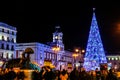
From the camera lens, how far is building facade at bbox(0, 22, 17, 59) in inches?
3145

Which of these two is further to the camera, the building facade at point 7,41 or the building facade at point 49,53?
the building facade at point 49,53

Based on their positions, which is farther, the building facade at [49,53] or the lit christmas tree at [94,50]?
the building facade at [49,53]

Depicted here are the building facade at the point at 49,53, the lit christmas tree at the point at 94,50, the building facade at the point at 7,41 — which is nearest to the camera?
the lit christmas tree at the point at 94,50

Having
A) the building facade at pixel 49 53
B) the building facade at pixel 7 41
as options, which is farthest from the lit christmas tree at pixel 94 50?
the building facade at pixel 7 41

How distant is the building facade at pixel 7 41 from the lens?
7988 cm

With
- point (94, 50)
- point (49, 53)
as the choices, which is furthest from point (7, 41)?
point (49, 53)

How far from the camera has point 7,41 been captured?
8181 cm

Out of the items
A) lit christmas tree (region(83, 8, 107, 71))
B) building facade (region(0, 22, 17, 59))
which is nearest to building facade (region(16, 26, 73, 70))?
building facade (region(0, 22, 17, 59))

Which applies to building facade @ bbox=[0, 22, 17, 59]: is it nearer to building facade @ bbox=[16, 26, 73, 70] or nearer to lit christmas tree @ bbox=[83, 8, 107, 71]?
building facade @ bbox=[16, 26, 73, 70]

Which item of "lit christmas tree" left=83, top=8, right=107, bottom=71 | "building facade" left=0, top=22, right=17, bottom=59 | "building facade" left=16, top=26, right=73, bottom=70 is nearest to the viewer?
"lit christmas tree" left=83, top=8, right=107, bottom=71

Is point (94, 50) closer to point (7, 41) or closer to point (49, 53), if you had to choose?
point (7, 41)

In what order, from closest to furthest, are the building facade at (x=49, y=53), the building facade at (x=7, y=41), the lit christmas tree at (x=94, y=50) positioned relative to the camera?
1. the lit christmas tree at (x=94, y=50)
2. the building facade at (x=7, y=41)
3. the building facade at (x=49, y=53)

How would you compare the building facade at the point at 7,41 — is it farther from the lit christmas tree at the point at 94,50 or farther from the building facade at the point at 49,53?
the lit christmas tree at the point at 94,50

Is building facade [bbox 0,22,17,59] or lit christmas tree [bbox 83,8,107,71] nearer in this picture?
lit christmas tree [bbox 83,8,107,71]
